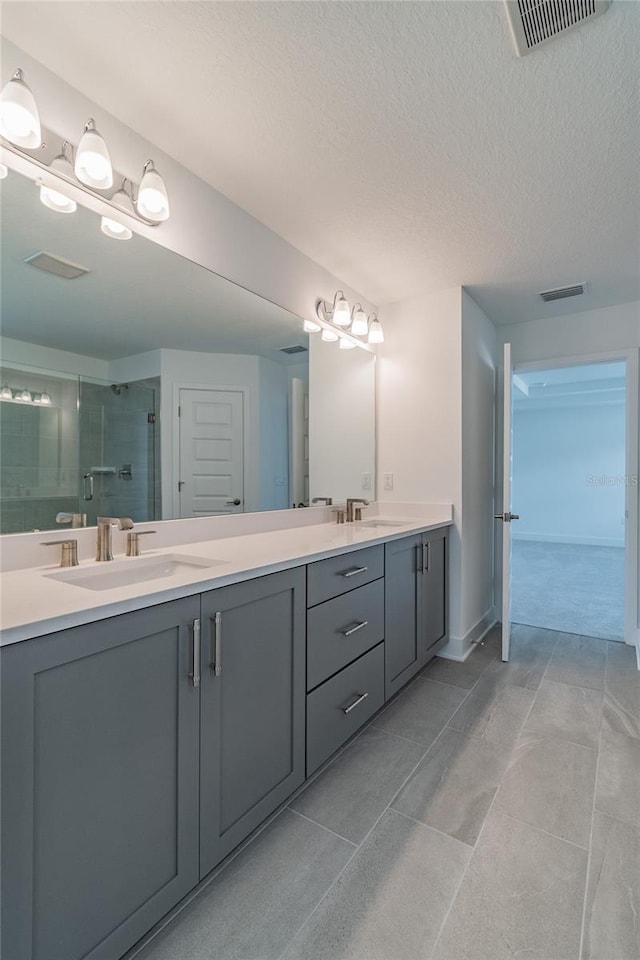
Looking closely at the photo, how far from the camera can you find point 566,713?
2117 mm

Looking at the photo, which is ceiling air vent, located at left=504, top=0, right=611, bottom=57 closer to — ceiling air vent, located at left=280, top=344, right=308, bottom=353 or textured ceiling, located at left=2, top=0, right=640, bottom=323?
textured ceiling, located at left=2, top=0, right=640, bottom=323

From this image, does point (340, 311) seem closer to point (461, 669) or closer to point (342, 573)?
point (342, 573)

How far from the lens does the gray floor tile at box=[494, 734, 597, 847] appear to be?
1455 millimetres

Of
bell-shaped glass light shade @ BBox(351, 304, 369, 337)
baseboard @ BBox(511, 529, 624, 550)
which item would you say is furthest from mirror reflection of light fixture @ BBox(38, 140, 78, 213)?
baseboard @ BBox(511, 529, 624, 550)

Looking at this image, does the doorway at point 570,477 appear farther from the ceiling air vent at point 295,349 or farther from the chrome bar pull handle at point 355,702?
the ceiling air vent at point 295,349

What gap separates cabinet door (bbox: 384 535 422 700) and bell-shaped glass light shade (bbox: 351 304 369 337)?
1.34m

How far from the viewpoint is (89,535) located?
1445mm

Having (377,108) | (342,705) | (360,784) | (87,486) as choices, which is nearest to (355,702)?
(342,705)

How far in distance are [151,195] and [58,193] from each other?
280 mm

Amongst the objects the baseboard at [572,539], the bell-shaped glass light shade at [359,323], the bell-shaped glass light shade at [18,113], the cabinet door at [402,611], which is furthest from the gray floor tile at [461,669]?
the baseboard at [572,539]

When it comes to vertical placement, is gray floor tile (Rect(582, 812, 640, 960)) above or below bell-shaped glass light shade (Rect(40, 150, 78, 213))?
below

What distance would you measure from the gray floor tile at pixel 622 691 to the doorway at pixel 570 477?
195 cm

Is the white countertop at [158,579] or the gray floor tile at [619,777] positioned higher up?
the white countertop at [158,579]

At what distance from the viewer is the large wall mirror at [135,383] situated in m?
1.27
